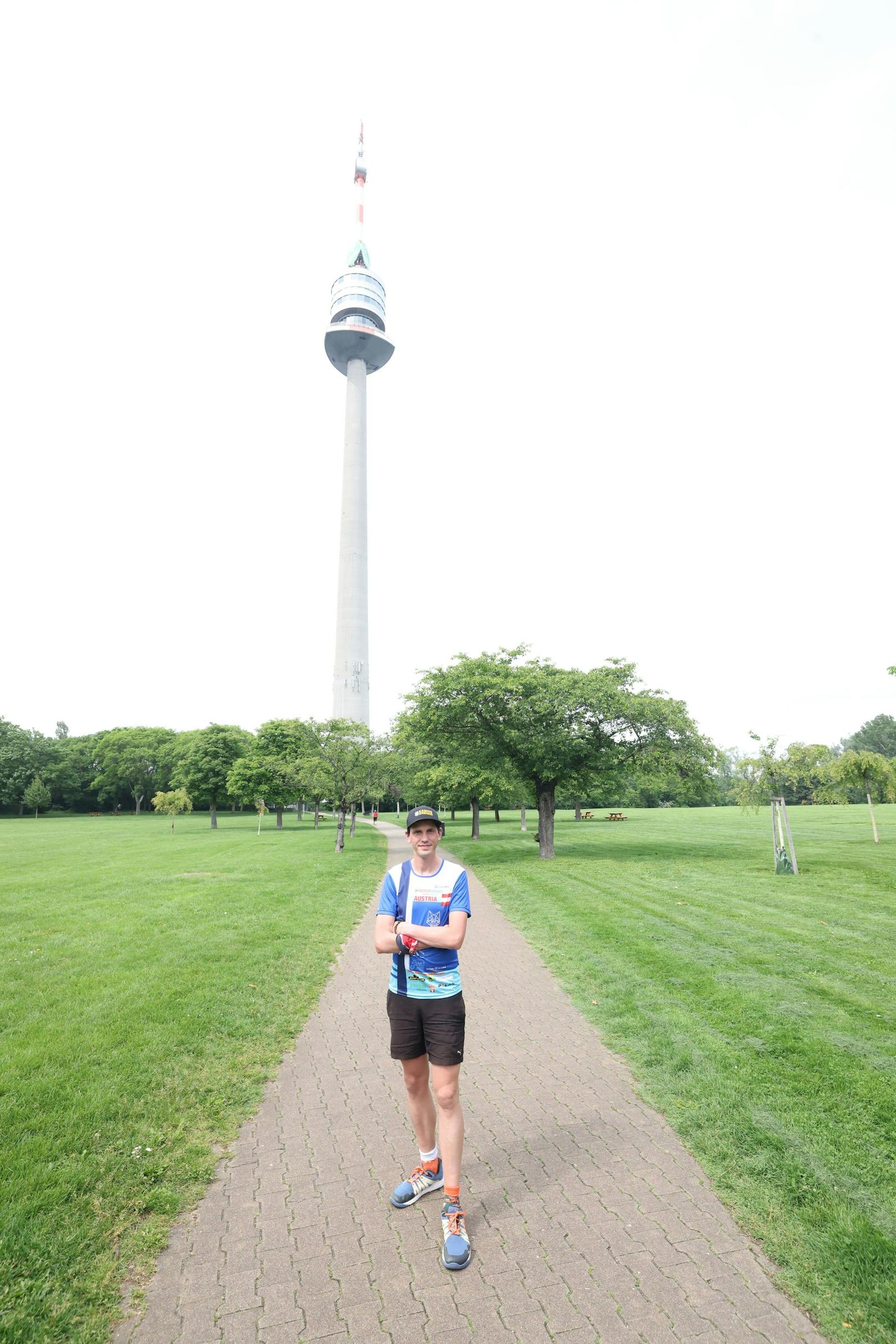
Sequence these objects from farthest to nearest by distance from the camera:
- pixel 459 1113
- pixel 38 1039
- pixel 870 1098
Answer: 1. pixel 38 1039
2. pixel 870 1098
3. pixel 459 1113

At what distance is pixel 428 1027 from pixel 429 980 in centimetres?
28

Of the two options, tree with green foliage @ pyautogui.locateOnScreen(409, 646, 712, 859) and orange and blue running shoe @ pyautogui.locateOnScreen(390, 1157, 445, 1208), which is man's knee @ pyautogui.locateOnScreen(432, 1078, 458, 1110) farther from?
tree with green foliage @ pyautogui.locateOnScreen(409, 646, 712, 859)

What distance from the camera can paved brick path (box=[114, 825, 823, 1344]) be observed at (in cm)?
316

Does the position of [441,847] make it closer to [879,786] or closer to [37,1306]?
[879,786]

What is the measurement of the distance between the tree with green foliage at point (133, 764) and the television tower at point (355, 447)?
2067cm

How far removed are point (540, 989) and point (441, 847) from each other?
809 inches

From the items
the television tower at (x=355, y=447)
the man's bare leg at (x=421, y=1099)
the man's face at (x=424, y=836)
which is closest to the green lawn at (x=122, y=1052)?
the man's bare leg at (x=421, y=1099)

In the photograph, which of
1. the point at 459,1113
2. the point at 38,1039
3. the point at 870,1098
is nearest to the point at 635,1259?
the point at 459,1113

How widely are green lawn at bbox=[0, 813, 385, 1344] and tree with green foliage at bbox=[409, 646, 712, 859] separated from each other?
26.8 ft

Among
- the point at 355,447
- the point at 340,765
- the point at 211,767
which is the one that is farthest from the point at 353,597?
the point at 340,765

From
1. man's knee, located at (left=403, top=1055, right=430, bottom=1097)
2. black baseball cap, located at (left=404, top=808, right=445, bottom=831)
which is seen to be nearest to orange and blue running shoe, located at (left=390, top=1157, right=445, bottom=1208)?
man's knee, located at (left=403, top=1055, right=430, bottom=1097)

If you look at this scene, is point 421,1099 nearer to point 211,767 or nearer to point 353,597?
point 211,767

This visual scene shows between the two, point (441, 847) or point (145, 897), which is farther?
point (441, 847)

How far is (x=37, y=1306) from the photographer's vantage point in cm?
320
